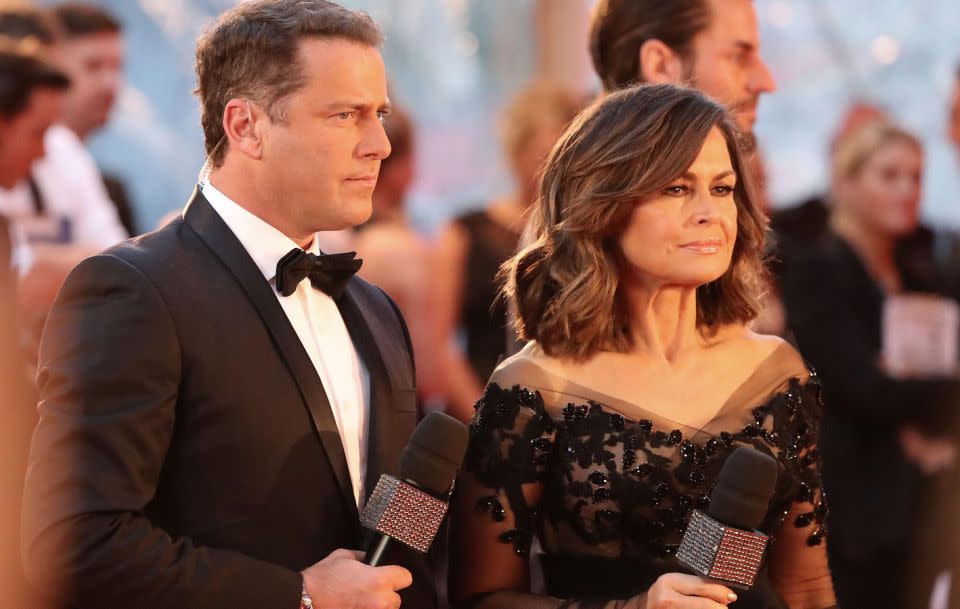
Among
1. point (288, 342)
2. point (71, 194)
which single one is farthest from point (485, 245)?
point (288, 342)

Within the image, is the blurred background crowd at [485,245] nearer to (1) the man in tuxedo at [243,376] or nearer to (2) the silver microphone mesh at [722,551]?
(1) the man in tuxedo at [243,376]

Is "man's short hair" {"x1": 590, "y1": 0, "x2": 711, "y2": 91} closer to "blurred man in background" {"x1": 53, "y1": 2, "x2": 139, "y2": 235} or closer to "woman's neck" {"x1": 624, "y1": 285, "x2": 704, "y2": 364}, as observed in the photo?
"woman's neck" {"x1": 624, "y1": 285, "x2": 704, "y2": 364}

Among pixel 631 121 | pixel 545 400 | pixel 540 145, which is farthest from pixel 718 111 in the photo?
pixel 540 145

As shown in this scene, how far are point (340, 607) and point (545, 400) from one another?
2.37ft

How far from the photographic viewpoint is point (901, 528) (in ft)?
17.4

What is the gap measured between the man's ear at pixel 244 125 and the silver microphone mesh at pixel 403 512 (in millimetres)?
750

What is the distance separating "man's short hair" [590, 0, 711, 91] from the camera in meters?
3.60

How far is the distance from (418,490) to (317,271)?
57 centimetres

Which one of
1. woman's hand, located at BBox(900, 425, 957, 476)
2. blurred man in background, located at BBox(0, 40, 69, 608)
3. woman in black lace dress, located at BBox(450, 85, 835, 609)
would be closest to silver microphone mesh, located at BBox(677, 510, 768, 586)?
woman in black lace dress, located at BBox(450, 85, 835, 609)

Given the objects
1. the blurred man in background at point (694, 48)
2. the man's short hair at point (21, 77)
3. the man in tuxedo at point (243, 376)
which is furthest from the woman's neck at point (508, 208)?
the man in tuxedo at point (243, 376)

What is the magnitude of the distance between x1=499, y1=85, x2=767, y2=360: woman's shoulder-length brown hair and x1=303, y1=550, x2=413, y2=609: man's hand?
755 mm

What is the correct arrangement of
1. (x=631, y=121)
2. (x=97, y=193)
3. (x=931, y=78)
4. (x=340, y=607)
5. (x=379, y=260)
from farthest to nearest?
1. (x=931, y=78)
2. (x=379, y=260)
3. (x=97, y=193)
4. (x=631, y=121)
5. (x=340, y=607)

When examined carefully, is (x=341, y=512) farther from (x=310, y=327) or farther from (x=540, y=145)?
(x=540, y=145)

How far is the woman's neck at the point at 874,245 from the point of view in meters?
5.72
